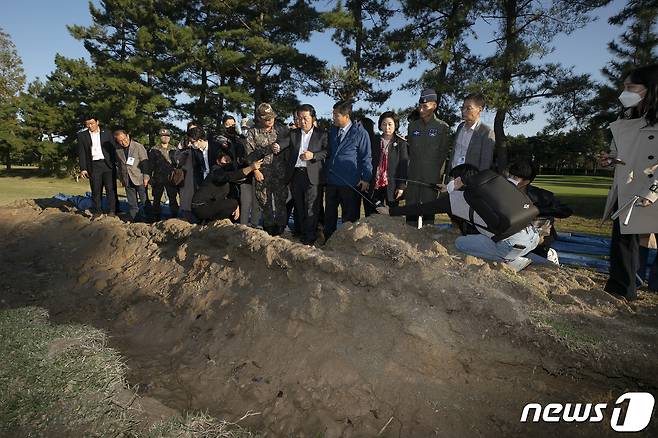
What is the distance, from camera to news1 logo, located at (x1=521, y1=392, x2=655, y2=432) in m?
1.91

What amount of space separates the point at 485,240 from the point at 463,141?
1538mm

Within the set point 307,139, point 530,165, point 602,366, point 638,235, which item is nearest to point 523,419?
point 602,366

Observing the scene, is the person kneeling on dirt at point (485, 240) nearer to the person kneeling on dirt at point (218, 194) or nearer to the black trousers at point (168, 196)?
the person kneeling on dirt at point (218, 194)

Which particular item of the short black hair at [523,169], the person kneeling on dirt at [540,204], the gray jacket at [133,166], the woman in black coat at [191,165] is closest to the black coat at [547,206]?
the person kneeling on dirt at [540,204]

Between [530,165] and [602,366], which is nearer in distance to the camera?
[602,366]

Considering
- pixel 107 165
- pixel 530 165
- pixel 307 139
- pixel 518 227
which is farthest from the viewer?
pixel 107 165

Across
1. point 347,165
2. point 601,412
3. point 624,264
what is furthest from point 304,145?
point 601,412

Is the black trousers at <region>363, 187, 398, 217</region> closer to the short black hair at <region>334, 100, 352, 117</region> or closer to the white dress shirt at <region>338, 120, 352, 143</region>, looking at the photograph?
the white dress shirt at <region>338, 120, 352, 143</region>

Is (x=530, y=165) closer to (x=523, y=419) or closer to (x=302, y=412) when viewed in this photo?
(x=523, y=419)

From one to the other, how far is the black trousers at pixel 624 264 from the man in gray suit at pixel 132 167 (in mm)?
6680

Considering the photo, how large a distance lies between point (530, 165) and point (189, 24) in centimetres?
2012

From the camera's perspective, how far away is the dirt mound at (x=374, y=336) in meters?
2.06

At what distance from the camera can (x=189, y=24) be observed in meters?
19.1

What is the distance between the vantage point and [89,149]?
6.52 meters
